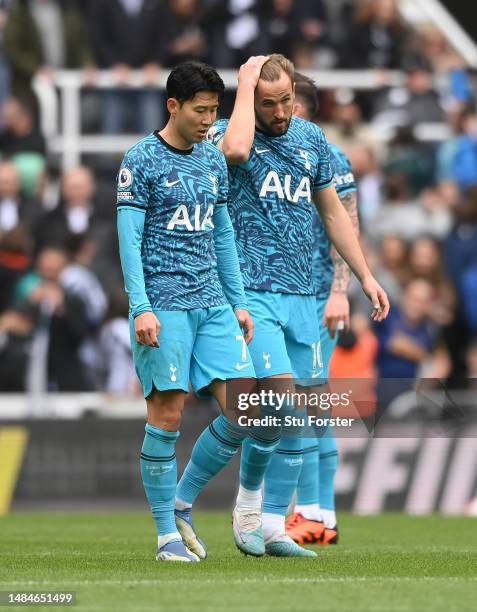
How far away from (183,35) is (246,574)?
12215mm

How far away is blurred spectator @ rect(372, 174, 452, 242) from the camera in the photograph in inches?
718

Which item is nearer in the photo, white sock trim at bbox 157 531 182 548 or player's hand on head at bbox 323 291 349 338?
white sock trim at bbox 157 531 182 548

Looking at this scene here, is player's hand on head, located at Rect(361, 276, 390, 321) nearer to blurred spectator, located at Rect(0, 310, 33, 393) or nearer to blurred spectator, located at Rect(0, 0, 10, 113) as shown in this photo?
blurred spectator, located at Rect(0, 310, 33, 393)

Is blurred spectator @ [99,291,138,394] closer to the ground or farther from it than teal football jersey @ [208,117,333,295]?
closer to the ground

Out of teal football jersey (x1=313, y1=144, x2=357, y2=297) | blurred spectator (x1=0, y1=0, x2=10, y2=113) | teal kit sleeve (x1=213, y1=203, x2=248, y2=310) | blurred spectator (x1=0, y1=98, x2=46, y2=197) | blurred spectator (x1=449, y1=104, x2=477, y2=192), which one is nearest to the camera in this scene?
teal kit sleeve (x1=213, y1=203, x2=248, y2=310)

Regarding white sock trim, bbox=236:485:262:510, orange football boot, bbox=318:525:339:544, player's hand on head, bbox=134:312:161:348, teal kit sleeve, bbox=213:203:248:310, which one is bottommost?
orange football boot, bbox=318:525:339:544

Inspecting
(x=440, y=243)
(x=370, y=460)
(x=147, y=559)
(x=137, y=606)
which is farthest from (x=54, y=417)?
(x=137, y=606)

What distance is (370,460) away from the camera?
15.2m

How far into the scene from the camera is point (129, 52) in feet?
A: 63.1

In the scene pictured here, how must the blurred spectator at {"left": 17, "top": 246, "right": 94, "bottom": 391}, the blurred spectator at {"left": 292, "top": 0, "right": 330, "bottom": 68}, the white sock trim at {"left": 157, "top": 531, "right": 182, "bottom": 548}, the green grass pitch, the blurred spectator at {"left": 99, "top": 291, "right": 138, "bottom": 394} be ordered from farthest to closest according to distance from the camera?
the blurred spectator at {"left": 292, "top": 0, "right": 330, "bottom": 68} → the blurred spectator at {"left": 17, "top": 246, "right": 94, "bottom": 391} → the blurred spectator at {"left": 99, "top": 291, "right": 138, "bottom": 394} → the white sock trim at {"left": 157, "top": 531, "right": 182, "bottom": 548} → the green grass pitch

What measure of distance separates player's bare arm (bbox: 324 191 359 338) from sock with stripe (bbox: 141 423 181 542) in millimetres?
1904

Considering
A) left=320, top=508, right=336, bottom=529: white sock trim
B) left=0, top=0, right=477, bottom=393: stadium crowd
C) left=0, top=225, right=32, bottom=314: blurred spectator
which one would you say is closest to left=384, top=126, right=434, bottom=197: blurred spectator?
left=0, top=0, right=477, bottom=393: stadium crowd

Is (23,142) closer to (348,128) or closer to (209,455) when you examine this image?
(348,128)
